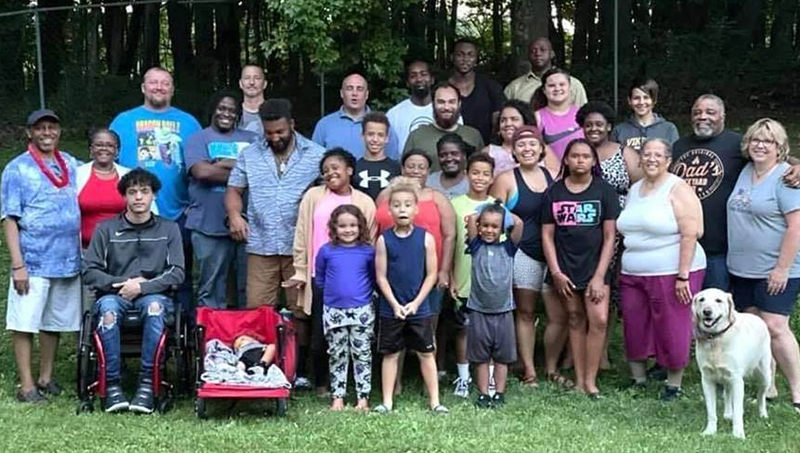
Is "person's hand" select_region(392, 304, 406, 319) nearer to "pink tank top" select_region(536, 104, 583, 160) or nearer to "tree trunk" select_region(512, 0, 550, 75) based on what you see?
"pink tank top" select_region(536, 104, 583, 160)

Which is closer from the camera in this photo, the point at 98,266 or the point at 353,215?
the point at 353,215

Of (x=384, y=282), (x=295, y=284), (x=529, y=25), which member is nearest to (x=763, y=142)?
(x=384, y=282)

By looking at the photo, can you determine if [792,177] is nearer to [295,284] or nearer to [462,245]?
[462,245]

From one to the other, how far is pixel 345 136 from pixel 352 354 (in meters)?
1.48

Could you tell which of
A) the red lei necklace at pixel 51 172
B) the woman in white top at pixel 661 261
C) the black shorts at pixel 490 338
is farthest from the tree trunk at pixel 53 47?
the woman in white top at pixel 661 261

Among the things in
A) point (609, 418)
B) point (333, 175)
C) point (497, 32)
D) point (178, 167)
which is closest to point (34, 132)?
point (178, 167)

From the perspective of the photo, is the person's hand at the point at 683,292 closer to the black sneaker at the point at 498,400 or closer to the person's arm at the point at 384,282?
the black sneaker at the point at 498,400

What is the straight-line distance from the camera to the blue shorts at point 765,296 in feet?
18.8

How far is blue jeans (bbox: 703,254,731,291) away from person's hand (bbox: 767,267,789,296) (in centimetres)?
32

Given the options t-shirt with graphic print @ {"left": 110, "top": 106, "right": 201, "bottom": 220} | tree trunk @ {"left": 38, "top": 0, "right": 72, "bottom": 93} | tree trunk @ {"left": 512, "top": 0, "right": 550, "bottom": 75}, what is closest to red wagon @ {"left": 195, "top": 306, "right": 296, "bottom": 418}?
t-shirt with graphic print @ {"left": 110, "top": 106, "right": 201, "bottom": 220}

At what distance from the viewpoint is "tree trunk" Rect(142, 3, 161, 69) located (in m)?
18.1

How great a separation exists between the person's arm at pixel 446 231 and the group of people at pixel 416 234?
1cm

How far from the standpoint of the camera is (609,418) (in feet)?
18.5

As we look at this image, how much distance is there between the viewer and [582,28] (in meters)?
17.0
